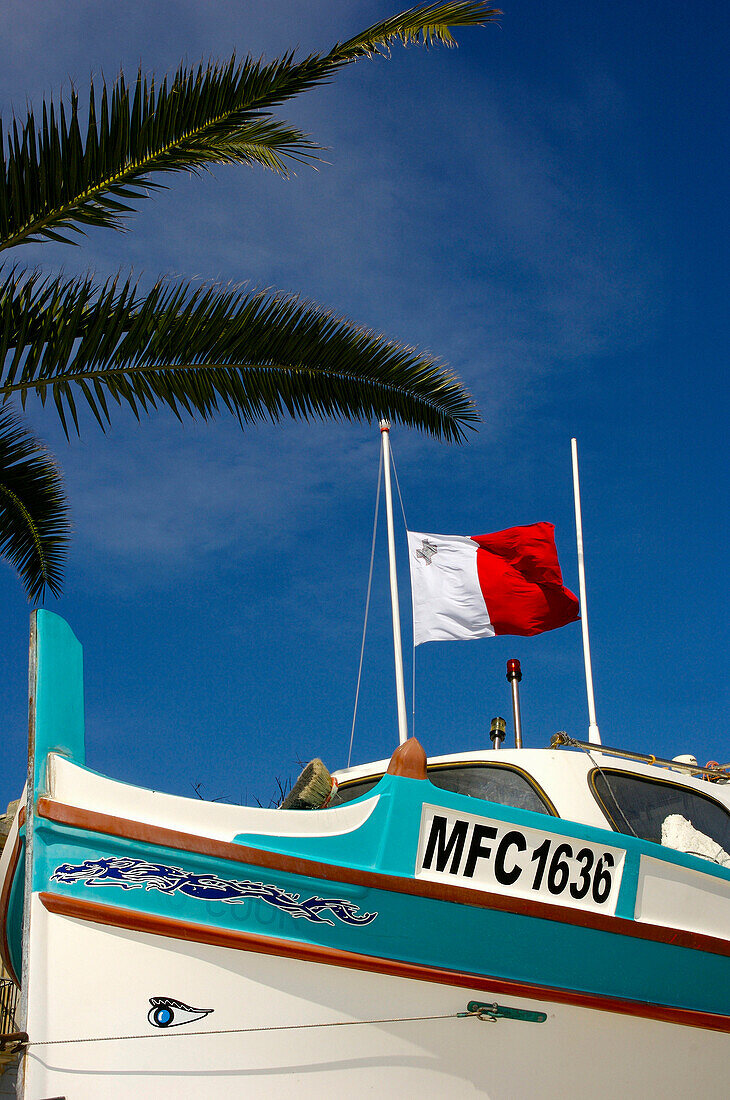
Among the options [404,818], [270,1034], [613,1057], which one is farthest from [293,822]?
[613,1057]

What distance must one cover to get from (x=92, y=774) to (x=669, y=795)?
166 inches

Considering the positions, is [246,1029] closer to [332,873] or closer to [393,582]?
[332,873]

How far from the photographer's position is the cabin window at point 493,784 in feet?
20.5

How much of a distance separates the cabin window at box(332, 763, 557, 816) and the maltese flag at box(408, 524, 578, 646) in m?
2.33

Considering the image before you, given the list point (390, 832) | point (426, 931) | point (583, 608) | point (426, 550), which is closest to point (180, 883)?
point (390, 832)

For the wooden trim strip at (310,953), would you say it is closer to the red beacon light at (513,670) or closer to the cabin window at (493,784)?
the cabin window at (493,784)

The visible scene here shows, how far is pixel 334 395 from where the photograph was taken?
7203mm

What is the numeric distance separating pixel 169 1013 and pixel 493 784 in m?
2.70

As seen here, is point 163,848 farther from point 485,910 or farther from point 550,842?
point 550,842

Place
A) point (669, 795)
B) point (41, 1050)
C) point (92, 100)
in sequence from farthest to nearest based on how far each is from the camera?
1. point (669, 795)
2. point (92, 100)
3. point (41, 1050)

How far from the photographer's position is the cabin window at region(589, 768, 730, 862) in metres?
6.45

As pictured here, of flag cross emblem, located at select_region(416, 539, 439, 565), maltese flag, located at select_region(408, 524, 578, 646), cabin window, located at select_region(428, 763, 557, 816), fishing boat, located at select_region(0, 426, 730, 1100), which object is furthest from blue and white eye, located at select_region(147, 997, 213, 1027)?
flag cross emblem, located at select_region(416, 539, 439, 565)

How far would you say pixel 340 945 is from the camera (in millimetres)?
4754

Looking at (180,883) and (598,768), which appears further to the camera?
(598,768)
